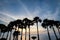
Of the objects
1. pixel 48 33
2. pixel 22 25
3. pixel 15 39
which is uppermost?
pixel 22 25

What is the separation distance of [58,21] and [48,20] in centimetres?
667

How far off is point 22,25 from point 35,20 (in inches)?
325

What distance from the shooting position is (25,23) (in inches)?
1817

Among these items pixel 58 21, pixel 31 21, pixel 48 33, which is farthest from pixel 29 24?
pixel 58 21

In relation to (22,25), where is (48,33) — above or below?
below

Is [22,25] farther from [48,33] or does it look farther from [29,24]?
[48,33]

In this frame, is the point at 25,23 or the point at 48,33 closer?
the point at 25,23

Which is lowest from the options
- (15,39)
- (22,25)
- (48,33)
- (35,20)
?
(15,39)

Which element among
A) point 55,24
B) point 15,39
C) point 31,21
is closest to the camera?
point 31,21

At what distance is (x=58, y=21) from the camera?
48.7m

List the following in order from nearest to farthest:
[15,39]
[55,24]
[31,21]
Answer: [31,21] → [55,24] → [15,39]

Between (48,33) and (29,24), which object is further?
(48,33)

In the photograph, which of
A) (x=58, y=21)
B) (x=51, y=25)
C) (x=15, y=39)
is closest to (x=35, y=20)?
(x=51, y=25)

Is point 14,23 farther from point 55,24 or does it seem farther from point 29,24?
point 55,24
